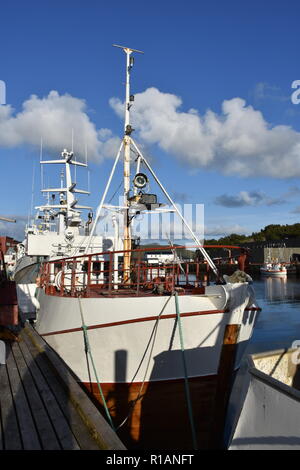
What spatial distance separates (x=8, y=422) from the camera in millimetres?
4844

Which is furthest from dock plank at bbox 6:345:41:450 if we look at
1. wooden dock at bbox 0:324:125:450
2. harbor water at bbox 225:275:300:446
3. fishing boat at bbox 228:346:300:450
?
harbor water at bbox 225:275:300:446

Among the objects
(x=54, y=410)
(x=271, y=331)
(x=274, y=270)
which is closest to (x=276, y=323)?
(x=271, y=331)

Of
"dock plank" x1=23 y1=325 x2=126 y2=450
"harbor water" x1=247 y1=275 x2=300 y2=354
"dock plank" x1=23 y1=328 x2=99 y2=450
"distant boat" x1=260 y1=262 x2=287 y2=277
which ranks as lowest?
"harbor water" x1=247 y1=275 x2=300 y2=354

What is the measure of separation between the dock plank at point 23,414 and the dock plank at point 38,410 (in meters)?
0.06

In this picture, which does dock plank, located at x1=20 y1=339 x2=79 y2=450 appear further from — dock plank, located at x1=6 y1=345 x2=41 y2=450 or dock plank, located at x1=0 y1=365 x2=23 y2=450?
dock plank, located at x1=0 y1=365 x2=23 y2=450

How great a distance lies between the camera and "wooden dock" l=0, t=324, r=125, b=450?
431 cm

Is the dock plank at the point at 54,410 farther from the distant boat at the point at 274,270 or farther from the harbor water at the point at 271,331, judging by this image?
the distant boat at the point at 274,270

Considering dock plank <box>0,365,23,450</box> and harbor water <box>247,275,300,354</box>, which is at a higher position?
dock plank <box>0,365,23,450</box>

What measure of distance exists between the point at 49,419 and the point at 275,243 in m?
92.3

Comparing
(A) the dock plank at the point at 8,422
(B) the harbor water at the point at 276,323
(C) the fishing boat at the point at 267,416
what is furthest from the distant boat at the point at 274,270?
(A) the dock plank at the point at 8,422

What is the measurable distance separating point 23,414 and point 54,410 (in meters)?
0.44

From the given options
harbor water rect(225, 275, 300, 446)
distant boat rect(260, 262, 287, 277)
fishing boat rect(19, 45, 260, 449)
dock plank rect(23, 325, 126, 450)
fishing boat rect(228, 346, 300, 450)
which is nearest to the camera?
dock plank rect(23, 325, 126, 450)

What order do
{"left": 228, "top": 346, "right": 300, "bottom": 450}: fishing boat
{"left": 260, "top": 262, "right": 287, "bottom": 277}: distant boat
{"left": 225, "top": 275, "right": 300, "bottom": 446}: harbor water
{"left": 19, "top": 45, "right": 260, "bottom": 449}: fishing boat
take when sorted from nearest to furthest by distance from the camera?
{"left": 228, "top": 346, "right": 300, "bottom": 450}: fishing boat < {"left": 19, "top": 45, "right": 260, "bottom": 449}: fishing boat < {"left": 225, "top": 275, "right": 300, "bottom": 446}: harbor water < {"left": 260, "top": 262, "right": 287, "bottom": 277}: distant boat
